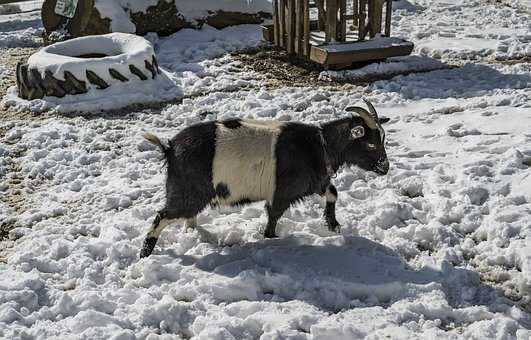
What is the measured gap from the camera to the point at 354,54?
978cm

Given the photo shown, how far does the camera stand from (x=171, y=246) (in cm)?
497

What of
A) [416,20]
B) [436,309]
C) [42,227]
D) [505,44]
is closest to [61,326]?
[42,227]

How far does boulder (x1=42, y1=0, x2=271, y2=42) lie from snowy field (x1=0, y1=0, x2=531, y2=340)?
3.69 m

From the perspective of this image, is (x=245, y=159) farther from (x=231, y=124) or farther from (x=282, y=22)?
(x=282, y=22)

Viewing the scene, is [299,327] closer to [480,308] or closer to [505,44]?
[480,308]

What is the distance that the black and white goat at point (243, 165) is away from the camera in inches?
183

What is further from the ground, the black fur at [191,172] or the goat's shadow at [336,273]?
the black fur at [191,172]

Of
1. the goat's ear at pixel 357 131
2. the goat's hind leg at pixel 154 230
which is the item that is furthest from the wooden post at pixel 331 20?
the goat's hind leg at pixel 154 230

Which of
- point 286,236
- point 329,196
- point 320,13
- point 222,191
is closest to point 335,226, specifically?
point 329,196

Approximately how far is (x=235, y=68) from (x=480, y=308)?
725cm

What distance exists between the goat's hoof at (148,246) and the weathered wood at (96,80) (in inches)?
191

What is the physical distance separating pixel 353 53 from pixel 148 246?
6.04 metres

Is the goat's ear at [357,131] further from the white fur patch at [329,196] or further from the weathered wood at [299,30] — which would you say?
the weathered wood at [299,30]

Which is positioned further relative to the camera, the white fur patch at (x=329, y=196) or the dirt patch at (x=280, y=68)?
the dirt patch at (x=280, y=68)
